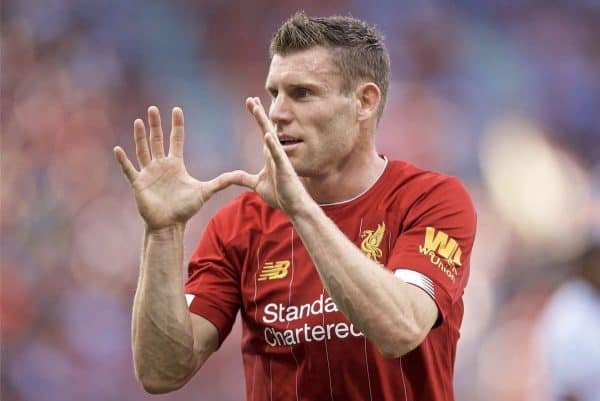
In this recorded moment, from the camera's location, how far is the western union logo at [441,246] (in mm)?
2643

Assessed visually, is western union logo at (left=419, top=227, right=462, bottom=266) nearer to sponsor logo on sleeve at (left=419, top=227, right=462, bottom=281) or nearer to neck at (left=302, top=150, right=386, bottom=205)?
sponsor logo on sleeve at (left=419, top=227, right=462, bottom=281)

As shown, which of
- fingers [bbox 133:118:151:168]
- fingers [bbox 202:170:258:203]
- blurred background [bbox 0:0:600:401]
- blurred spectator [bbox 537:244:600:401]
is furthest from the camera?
blurred background [bbox 0:0:600:401]

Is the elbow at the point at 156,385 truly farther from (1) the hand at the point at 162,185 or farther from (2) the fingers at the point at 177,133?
(2) the fingers at the point at 177,133

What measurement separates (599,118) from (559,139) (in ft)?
0.99

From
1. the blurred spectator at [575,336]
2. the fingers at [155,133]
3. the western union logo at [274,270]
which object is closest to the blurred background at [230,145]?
the blurred spectator at [575,336]

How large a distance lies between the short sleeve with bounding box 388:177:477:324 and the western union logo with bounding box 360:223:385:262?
63 millimetres

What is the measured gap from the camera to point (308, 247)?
240cm

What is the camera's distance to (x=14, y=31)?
5.94 metres

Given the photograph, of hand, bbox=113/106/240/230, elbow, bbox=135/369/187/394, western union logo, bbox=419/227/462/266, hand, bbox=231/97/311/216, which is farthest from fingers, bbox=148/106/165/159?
western union logo, bbox=419/227/462/266

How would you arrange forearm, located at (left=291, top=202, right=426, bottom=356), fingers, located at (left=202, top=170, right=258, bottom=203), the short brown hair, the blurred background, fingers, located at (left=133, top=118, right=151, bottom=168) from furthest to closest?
the blurred background, the short brown hair, fingers, located at (left=133, top=118, right=151, bottom=168), fingers, located at (left=202, top=170, right=258, bottom=203), forearm, located at (left=291, top=202, right=426, bottom=356)

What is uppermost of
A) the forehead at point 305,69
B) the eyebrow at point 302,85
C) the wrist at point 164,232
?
the forehead at point 305,69

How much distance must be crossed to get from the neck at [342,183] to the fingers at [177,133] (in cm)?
46

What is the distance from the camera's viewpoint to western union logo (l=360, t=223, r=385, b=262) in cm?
277

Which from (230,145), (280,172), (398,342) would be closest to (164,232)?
(280,172)
